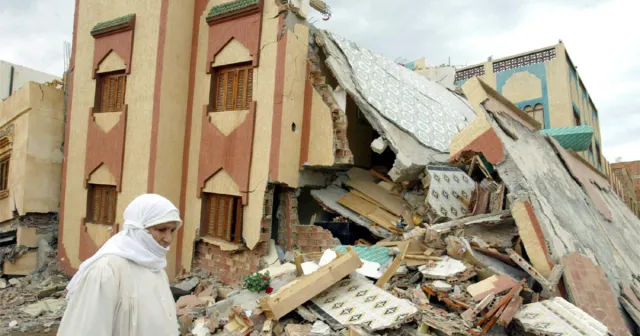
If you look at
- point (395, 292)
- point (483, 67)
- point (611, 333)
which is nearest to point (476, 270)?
point (395, 292)

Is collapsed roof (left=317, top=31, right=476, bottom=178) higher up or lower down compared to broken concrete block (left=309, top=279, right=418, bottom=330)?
higher up

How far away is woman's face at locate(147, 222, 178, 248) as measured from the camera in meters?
2.10

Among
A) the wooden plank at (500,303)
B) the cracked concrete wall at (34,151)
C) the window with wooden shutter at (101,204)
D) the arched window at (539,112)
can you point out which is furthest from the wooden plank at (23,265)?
the arched window at (539,112)

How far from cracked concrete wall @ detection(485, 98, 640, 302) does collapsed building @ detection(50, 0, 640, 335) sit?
4cm

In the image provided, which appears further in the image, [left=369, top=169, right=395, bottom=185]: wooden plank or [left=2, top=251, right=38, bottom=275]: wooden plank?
[left=2, top=251, right=38, bottom=275]: wooden plank

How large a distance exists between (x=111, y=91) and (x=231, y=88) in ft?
12.5

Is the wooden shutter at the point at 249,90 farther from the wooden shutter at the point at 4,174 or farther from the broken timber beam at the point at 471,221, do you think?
the wooden shutter at the point at 4,174

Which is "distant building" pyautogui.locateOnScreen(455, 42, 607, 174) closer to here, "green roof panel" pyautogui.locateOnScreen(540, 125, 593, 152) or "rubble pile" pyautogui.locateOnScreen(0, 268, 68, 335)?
"green roof panel" pyautogui.locateOnScreen(540, 125, 593, 152)

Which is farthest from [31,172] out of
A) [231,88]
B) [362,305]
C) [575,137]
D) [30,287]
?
[575,137]

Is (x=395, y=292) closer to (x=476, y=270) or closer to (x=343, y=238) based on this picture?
(x=476, y=270)

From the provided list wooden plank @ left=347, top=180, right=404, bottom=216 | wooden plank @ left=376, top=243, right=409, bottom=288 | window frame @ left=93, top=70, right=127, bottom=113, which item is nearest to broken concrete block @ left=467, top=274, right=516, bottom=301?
wooden plank @ left=376, top=243, right=409, bottom=288

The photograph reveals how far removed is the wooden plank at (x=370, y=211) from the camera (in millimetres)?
7547

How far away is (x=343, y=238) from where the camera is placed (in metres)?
7.87

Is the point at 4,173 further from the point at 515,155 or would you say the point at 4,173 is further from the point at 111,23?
the point at 515,155
